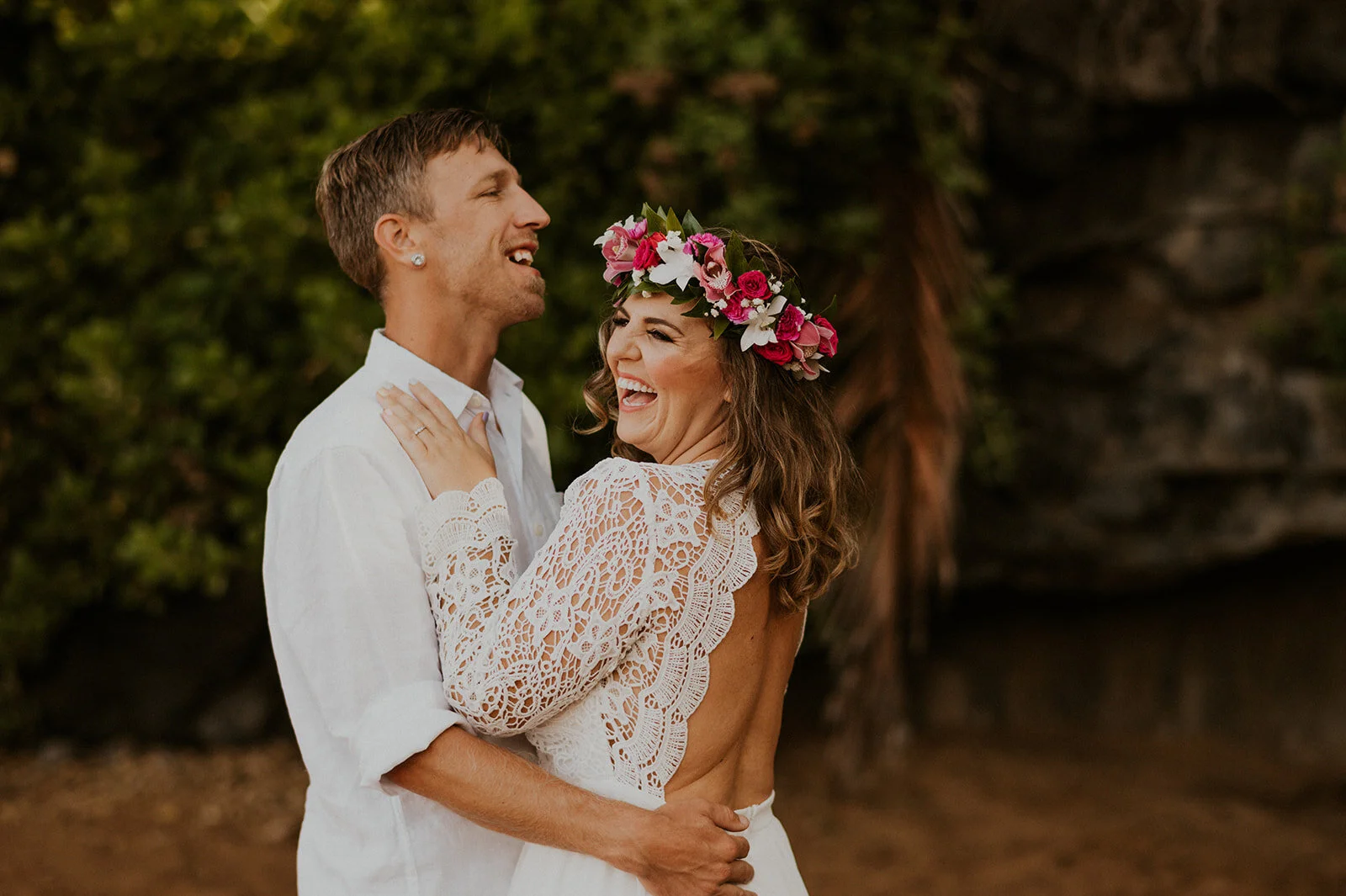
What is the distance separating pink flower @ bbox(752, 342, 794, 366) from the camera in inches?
88.6

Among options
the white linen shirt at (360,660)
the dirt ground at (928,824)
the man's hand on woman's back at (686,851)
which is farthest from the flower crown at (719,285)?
the dirt ground at (928,824)

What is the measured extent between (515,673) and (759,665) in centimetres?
42

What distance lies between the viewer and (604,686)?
7.13ft

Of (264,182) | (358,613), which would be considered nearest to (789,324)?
(358,613)

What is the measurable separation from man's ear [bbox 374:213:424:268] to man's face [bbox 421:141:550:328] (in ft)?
0.10

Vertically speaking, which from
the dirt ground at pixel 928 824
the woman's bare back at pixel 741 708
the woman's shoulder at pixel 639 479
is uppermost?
the woman's shoulder at pixel 639 479

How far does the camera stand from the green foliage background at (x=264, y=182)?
5027mm

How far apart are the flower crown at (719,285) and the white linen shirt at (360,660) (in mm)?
523

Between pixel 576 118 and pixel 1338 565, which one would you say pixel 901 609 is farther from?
pixel 576 118

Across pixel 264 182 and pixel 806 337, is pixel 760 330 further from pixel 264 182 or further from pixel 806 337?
pixel 264 182

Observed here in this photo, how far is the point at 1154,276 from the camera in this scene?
19.4 ft

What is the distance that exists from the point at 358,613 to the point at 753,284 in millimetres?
827

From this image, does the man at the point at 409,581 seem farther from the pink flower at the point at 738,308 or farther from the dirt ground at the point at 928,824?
the dirt ground at the point at 928,824

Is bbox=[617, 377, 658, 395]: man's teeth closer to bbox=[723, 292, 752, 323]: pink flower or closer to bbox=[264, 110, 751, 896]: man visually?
bbox=[723, 292, 752, 323]: pink flower
